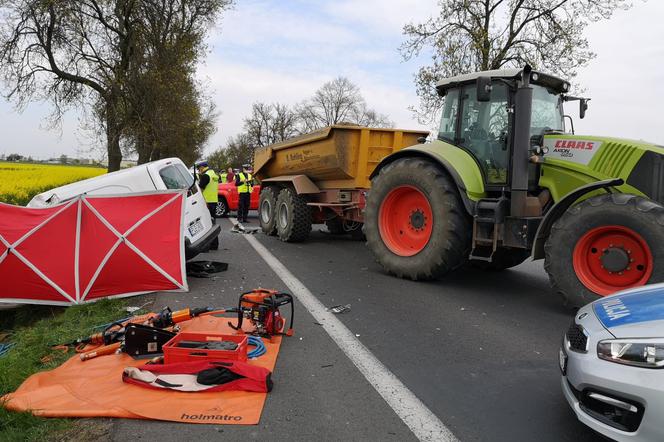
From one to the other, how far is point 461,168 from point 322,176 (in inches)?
162

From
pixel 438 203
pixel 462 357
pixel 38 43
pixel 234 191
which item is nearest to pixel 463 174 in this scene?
pixel 438 203

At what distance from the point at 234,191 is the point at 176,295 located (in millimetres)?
11197

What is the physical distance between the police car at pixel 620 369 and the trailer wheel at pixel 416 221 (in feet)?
10.8

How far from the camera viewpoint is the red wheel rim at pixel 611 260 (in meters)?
4.79

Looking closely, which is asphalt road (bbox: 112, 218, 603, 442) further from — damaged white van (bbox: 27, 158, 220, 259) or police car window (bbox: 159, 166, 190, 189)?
police car window (bbox: 159, 166, 190, 189)

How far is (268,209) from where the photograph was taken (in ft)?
39.3

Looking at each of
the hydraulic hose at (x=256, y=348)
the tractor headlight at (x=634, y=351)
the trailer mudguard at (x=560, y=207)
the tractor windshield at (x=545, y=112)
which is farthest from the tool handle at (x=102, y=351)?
the tractor windshield at (x=545, y=112)

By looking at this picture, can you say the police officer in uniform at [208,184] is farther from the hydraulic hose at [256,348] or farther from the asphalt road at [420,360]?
the hydraulic hose at [256,348]

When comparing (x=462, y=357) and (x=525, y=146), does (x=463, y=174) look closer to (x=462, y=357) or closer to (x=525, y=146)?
(x=525, y=146)

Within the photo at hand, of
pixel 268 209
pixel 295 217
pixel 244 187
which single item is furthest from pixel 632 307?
pixel 244 187

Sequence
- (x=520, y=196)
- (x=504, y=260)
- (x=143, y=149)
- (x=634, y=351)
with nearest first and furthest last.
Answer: (x=634, y=351) → (x=520, y=196) → (x=504, y=260) → (x=143, y=149)

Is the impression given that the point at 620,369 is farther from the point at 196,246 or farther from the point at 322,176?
the point at 322,176

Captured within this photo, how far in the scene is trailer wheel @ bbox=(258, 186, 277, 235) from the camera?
11.7m

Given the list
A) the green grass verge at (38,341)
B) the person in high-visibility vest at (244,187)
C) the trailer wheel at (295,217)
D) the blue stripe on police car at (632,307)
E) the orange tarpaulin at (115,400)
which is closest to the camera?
the blue stripe on police car at (632,307)
